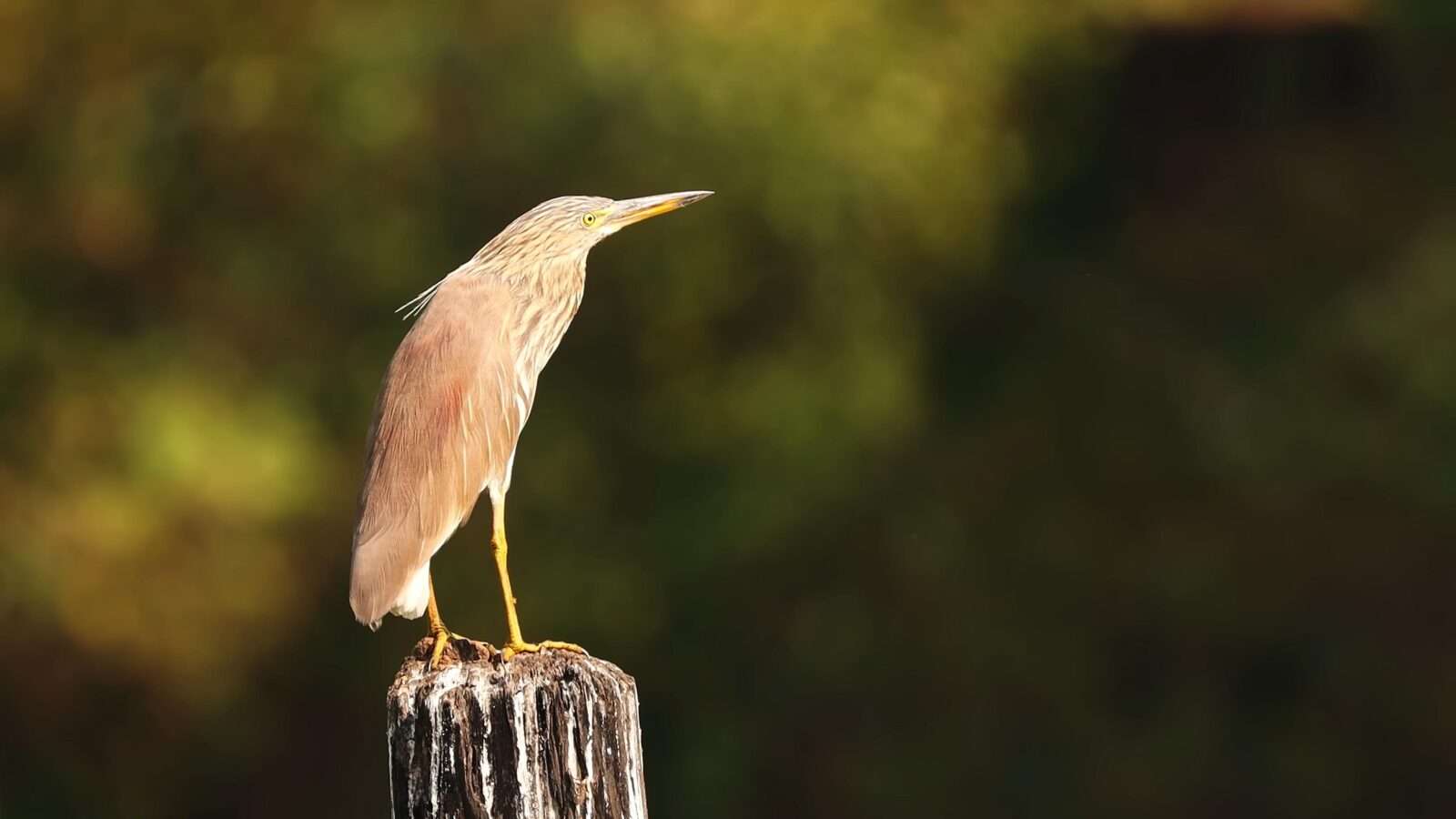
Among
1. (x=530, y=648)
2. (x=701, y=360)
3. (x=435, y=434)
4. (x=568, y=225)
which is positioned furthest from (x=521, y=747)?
(x=701, y=360)

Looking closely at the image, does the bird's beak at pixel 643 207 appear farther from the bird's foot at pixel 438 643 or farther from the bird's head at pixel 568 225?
the bird's foot at pixel 438 643

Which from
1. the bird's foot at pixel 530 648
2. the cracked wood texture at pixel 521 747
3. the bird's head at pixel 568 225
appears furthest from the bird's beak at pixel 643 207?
the cracked wood texture at pixel 521 747

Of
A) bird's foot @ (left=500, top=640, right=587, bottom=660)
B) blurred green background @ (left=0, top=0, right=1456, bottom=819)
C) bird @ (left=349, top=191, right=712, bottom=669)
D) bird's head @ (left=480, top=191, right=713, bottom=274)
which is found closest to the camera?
bird's foot @ (left=500, top=640, right=587, bottom=660)

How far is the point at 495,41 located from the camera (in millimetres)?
6125

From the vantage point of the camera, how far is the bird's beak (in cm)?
307

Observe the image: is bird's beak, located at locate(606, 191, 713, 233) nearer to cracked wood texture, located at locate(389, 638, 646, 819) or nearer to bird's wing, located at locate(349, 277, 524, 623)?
bird's wing, located at locate(349, 277, 524, 623)

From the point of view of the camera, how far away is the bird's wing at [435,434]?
2.61 metres

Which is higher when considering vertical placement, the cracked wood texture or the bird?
the bird

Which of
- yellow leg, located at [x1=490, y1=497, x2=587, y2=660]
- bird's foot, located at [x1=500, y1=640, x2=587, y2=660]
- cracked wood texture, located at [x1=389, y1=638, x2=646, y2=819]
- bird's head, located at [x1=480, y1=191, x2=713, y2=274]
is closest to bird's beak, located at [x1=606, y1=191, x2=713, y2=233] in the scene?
bird's head, located at [x1=480, y1=191, x2=713, y2=274]

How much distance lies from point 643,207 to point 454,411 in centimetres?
57

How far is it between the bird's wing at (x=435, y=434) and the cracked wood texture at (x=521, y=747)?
1.88 feet

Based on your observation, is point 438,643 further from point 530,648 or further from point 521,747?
point 521,747

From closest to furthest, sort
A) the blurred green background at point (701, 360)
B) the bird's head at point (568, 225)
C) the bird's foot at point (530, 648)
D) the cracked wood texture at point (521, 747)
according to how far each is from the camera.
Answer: the cracked wood texture at point (521, 747)
the bird's foot at point (530, 648)
the bird's head at point (568, 225)
the blurred green background at point (701, 360)

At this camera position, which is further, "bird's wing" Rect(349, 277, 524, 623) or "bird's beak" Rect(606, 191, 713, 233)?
"bird's beak" Rect(606, 191, 713, 233)
